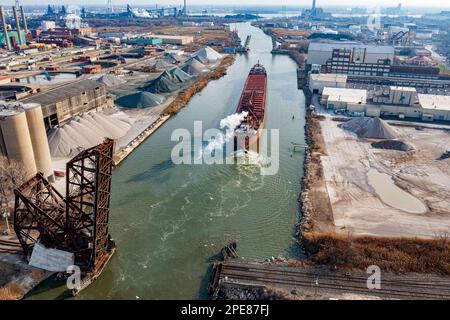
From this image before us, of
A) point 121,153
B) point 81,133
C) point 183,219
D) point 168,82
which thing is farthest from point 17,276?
point 168,82

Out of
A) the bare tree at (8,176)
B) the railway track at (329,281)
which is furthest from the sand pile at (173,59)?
the railway track at (329,281)

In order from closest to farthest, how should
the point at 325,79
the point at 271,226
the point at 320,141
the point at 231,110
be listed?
the point at 271,226 < the point at 320,141 < the point at 231,110 < the point at 325,79

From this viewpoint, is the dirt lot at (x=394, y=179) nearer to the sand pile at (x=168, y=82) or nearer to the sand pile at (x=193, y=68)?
the sand pile at (x=168, y=82)

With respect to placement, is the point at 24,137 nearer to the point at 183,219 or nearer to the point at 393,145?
the point at 183,219

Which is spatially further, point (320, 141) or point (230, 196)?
point (320, 141)

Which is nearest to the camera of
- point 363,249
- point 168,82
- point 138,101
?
point 363,249

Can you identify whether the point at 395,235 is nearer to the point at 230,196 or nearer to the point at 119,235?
the point at 230,196

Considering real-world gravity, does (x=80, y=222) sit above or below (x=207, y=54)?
below
